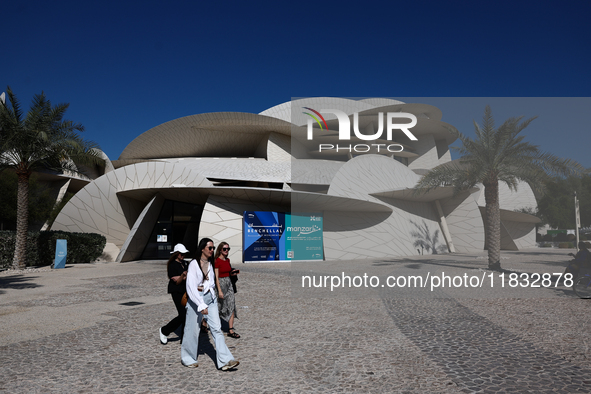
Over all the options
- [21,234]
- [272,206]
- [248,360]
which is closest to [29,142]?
[21,234]

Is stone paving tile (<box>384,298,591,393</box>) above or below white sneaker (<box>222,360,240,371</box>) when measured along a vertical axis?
below

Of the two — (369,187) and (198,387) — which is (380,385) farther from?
(369,187)

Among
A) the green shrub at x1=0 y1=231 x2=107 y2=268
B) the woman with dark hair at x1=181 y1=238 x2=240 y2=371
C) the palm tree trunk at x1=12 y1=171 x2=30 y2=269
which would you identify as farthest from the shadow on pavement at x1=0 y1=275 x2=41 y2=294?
the woman with dark hair at x1=181 y1=238 x2=240 y2=371

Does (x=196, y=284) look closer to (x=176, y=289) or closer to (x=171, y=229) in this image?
(x=176, y=289)

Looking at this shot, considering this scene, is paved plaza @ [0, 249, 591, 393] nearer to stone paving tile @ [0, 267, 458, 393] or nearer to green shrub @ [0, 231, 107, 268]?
stone paving tile @ [0, 267, 458, 393]

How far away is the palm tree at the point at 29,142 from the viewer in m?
15.9

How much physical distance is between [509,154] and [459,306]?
33.7ft

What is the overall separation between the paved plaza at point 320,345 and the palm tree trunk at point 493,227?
19.7 feet

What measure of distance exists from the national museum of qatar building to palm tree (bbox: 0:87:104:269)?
→ 444 centimetres

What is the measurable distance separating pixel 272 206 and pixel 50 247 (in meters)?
11.2

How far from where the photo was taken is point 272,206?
22.4 metres

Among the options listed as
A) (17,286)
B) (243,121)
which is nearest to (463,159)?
(17,286)

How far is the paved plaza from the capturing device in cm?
381

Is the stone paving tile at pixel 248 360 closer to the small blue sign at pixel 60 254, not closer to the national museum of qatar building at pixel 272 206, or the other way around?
the small blue sign at pixel 60 254
